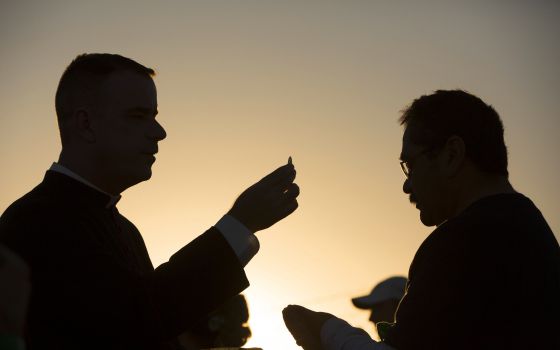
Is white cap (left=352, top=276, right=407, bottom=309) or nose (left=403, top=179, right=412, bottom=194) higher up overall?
white cap (left=352, top=276, right=407, bottom=309)

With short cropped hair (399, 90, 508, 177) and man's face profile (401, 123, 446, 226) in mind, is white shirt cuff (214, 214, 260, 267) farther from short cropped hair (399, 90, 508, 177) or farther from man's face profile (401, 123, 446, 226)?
short cropped hair (399, 90, 508, 177)

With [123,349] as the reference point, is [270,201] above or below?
above

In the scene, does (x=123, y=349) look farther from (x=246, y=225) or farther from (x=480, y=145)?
(x=480, y=145)

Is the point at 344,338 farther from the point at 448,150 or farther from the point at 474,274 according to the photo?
the point at 448,150

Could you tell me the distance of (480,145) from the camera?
3682mm

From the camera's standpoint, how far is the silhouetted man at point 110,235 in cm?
314

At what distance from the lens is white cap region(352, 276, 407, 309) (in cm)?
742

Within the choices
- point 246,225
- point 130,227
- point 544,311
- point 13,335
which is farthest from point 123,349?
point 13,335

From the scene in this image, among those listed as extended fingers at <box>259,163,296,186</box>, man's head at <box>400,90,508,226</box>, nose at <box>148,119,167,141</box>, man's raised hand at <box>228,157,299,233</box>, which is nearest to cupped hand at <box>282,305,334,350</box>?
man's raised hand at <box>228,157,299,233</box>

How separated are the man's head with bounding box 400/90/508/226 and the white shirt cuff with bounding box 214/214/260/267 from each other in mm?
853

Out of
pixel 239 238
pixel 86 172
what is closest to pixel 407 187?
pixel 239 238

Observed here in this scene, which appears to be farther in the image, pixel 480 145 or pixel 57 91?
pixel 57 91

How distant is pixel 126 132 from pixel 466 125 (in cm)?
159

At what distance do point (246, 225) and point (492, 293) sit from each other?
107 centimetres
